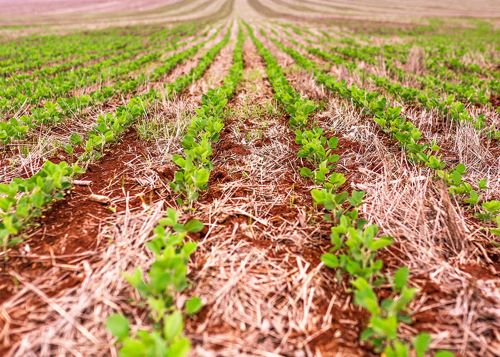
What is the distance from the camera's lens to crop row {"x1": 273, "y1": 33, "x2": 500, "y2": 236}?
2197mm

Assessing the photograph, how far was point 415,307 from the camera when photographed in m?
1.51

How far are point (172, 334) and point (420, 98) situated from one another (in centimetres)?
492

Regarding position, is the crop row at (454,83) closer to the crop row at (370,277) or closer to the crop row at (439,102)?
the crop row at (439,102)

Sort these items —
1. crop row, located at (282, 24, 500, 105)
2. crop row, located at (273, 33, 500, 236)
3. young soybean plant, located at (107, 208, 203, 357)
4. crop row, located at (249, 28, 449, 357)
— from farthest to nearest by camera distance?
crop row, located at (282, 24, 500, 105), crop row, located at (273, 33, 500, 236), crop row, located at (249, 28, 449, 357), young soybean plant, located at (107, 208, 203, 357)

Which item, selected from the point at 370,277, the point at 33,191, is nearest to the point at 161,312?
the point at 370,277

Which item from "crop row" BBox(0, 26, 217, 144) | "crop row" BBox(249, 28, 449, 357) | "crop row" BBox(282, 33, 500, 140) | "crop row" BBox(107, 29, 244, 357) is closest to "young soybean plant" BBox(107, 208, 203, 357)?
"crop row" BBox(107, 29, 244, 357)

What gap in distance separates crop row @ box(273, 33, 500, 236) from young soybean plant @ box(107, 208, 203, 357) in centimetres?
187

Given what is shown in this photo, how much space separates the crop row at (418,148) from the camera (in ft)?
7.21

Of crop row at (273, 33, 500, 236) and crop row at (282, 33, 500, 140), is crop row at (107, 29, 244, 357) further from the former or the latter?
crop row at (282, 33, 500, 140)

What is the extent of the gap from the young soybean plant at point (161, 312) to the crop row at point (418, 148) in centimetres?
187

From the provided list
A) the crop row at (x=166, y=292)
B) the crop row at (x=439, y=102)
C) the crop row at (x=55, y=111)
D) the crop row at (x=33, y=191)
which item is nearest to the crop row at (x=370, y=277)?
the crop row at (x=166, y=292)

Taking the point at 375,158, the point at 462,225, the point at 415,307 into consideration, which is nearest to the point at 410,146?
the point at 375,158

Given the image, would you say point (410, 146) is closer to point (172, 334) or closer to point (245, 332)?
point (245, 332)

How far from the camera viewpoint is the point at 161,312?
1.29 meters
